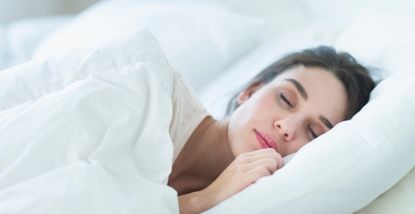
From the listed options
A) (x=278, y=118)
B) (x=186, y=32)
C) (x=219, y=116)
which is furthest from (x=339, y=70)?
(x=186, y=32)

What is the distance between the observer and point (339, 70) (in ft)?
3.59

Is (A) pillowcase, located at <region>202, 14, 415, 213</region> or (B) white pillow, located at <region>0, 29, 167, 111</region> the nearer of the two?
(A) pillowcase, located at <region>202, 14, 415, 213</region>

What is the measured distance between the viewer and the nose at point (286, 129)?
954mm

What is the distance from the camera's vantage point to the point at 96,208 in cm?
74

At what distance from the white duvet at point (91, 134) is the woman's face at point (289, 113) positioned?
161mm

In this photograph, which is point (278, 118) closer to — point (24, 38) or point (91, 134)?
point (91, 134)

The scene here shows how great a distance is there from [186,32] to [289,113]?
68 centimetres

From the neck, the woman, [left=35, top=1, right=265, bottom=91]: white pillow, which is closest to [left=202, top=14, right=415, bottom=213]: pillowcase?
the woman

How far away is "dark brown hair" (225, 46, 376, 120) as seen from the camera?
105 cm

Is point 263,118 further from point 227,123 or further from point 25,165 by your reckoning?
point 25,165

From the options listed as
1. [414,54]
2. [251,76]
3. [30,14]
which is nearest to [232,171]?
[414,54]

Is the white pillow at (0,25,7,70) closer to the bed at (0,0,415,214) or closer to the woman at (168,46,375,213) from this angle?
the bed at (0,0,415,214)

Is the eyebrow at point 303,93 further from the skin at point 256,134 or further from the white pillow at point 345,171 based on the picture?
the white pillow at point 345,171

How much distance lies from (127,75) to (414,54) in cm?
51
